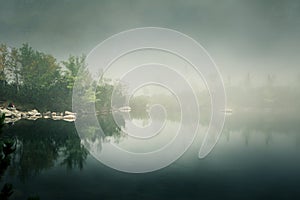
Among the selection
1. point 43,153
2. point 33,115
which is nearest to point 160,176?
point 43,153

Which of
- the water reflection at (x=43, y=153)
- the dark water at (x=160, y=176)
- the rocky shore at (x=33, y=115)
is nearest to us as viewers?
the dark water at (x=160, y=176)

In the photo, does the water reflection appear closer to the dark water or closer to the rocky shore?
the dark water

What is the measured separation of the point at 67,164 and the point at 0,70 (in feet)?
145

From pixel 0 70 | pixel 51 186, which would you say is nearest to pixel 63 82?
pixel 0 70

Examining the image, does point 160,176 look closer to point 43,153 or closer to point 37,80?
point 43,153

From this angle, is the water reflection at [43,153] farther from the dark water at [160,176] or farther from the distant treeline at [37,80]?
the distant treeline at [37,80]

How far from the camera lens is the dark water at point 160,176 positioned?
1230cm

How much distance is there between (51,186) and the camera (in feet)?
41.5

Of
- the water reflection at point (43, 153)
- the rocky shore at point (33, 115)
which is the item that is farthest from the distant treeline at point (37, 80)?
the water reflection at point (43, 153)

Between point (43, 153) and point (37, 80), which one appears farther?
point (37, 80)

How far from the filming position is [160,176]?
1530 cm

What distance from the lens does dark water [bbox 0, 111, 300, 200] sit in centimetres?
1230

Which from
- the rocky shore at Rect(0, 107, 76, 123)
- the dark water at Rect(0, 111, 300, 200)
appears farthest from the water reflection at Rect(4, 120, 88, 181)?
the rocky shore at Rect(0, 107, 76, 123)

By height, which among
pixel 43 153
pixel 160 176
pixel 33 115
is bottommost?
pixel 160 176
